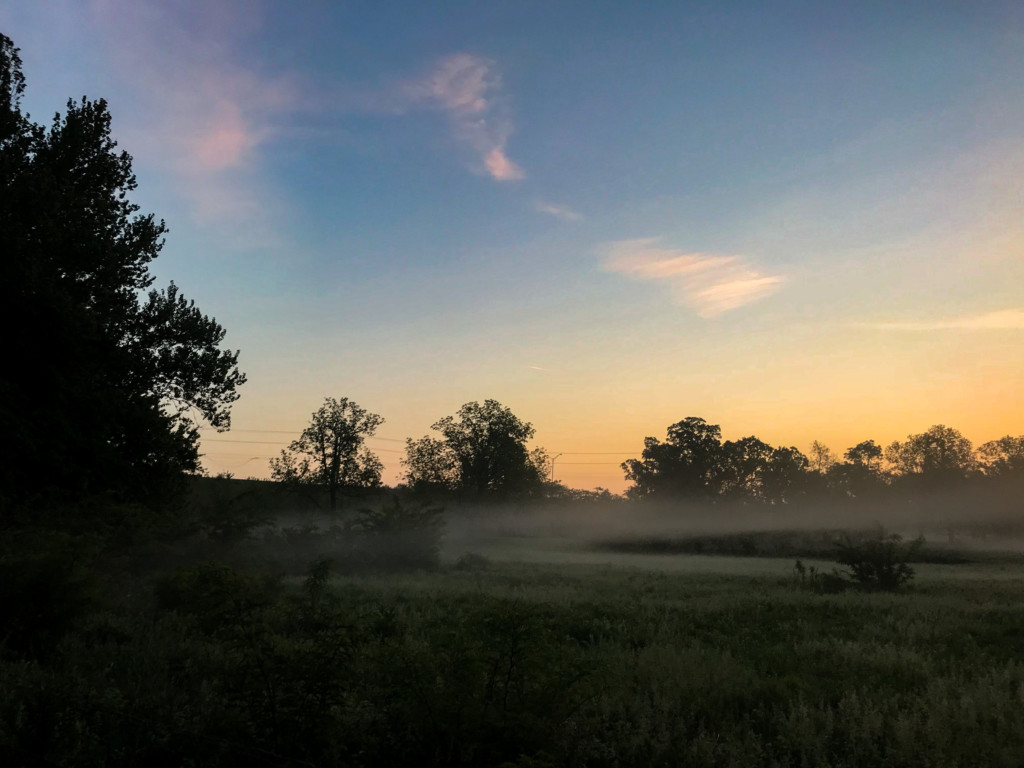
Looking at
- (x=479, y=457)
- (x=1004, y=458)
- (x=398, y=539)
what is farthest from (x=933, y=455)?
(x=398, y=539)

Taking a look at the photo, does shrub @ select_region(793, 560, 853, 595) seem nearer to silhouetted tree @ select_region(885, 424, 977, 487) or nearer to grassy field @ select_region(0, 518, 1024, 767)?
grassy field @ select_region(0, 518, 1024, 767)

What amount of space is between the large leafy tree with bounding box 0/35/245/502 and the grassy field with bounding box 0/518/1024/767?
6.44 metres

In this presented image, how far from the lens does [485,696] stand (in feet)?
21.9

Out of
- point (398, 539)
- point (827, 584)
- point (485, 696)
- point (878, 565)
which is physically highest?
point (485, 696)

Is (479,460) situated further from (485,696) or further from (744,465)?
(485,696)

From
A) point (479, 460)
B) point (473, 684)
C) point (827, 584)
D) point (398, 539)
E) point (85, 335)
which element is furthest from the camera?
point (479, 460)

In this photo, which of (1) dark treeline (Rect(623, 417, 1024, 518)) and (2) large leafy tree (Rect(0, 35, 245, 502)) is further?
(1) dark treeline (Rect(623, 417, 1024, 518))

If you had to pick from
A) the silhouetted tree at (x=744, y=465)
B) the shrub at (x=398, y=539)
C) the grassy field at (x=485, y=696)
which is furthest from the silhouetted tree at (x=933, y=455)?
the grassy field at (x=485, y=696)

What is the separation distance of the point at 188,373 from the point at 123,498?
4.28 metres

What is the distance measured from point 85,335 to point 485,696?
15652 millimetres

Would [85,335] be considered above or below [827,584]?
above

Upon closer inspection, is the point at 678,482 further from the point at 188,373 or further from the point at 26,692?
the point at 26,692

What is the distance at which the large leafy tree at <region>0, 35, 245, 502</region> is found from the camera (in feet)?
54.0

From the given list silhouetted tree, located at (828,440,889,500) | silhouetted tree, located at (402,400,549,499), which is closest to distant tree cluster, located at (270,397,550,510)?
silhouetted tree, located at (402,400,549,499)
